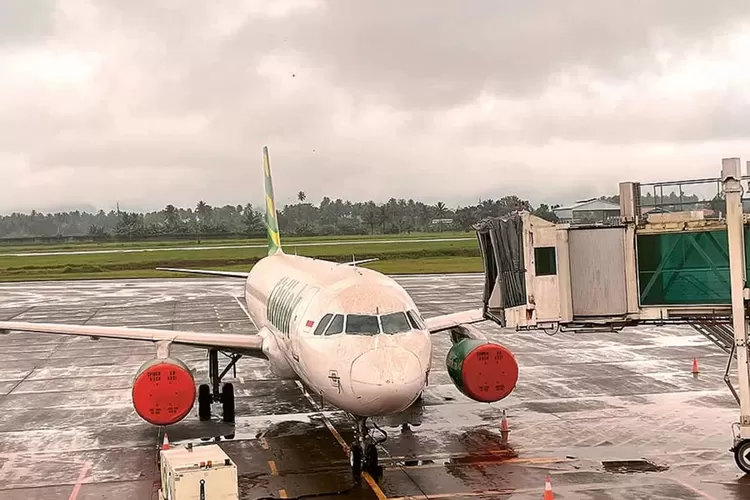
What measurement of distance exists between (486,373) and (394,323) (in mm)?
4631

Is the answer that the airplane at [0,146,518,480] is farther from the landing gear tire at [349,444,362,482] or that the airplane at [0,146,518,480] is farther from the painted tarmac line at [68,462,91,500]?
the painted tarmac line at [68,462,91,500]

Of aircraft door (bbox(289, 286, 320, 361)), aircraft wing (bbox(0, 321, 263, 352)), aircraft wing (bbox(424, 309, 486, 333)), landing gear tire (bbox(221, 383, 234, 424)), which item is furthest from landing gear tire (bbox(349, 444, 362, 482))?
landing gear tire (bbox(221, 383, 234, 424))

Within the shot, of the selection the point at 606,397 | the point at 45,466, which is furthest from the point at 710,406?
the point at 45,466

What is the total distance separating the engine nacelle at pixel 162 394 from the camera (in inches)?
691

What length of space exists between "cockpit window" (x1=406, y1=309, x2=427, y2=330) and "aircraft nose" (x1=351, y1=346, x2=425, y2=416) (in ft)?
3.36

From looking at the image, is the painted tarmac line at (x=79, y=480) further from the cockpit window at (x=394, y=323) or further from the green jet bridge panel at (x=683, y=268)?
the green jet bridge panel at (x=683, y=268)

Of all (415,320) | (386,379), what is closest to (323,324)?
(415,320)

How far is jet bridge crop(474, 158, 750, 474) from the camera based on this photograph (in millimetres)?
16375

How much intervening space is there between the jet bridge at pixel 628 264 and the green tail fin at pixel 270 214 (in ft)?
63.0

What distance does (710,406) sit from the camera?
870 inches

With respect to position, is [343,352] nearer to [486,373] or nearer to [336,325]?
[336,325]

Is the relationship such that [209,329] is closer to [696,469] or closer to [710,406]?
[710,406]

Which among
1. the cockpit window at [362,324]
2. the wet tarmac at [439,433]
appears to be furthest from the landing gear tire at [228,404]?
the cockpit window at [362,324]

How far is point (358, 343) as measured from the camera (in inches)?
586
